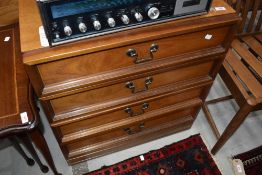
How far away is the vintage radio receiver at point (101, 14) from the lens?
71cm

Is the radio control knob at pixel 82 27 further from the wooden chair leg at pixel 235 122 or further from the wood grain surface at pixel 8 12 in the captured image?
the wooden chair leg at pixel 235 122

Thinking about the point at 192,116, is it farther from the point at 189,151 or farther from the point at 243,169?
the point at 243,169

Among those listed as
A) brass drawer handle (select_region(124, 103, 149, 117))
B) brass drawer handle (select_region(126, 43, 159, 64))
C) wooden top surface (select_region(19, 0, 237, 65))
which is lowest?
brass drawer handle (select_region(124, 103, 149, 117))

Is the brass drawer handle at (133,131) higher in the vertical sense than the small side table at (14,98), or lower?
lower

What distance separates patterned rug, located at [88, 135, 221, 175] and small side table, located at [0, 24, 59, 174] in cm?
45

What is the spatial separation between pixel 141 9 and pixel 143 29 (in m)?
0.07

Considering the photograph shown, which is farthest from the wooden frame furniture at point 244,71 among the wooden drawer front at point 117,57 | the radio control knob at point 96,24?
the radio control knob at point 96,24

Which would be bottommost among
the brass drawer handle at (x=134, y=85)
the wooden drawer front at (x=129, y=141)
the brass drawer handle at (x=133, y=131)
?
the wooden drawer front at (x=129, y=141)

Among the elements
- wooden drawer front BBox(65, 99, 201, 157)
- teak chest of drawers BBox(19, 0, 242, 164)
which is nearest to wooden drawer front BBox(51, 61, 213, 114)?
teak chest of drawers BBox(19, 0, 242, 164)

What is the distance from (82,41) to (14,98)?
43 centimetres

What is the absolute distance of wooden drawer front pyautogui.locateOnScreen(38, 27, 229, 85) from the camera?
33.4 inches

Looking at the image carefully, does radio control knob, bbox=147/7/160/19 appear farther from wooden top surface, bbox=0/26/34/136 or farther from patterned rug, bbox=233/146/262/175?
patterned rug, bbox=233/146/262/175

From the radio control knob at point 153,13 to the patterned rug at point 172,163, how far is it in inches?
38.0

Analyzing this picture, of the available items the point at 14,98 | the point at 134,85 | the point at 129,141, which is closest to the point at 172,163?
the point at 129,141
